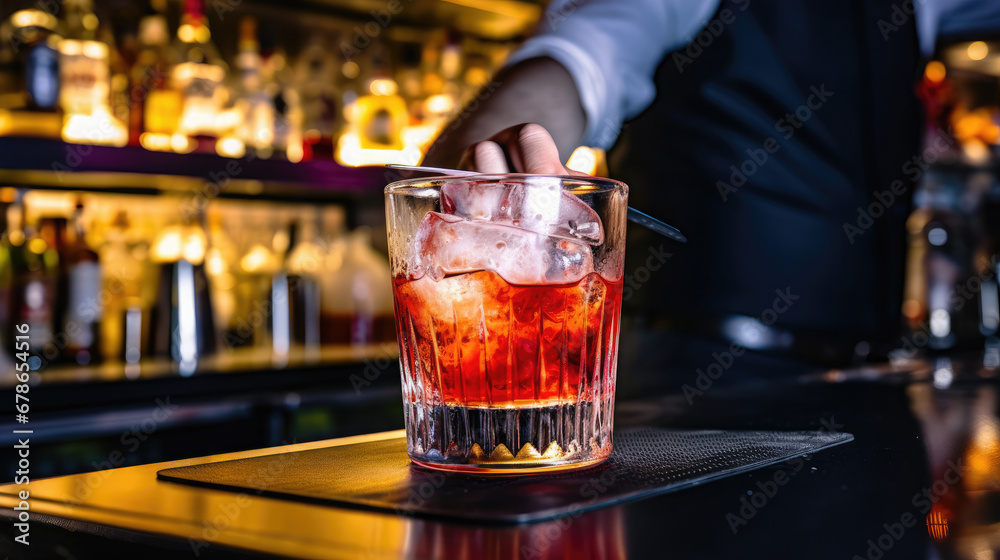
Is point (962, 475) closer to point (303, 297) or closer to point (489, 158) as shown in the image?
point (489, 158)

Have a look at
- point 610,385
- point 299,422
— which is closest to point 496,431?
point 610,385

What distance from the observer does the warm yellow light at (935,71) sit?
3.06 meters

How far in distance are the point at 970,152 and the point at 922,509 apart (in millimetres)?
3201

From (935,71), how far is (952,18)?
6.49 ft

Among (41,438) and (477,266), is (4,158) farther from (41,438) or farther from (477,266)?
(477,266)

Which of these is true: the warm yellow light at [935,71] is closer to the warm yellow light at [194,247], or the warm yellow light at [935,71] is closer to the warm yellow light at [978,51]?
the warm yellow light at [978,51]

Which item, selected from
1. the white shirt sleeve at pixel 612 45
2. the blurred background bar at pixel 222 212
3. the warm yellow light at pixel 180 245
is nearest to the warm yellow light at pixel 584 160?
the blurred background bar at pixel 222 212

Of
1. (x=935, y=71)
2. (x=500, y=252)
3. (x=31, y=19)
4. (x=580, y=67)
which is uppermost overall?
(x=935, y=71)

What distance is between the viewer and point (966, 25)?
1.38 m

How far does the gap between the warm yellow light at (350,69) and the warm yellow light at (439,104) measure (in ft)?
0.65

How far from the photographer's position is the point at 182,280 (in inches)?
74.0

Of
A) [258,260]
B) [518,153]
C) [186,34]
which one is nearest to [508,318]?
[518,153]

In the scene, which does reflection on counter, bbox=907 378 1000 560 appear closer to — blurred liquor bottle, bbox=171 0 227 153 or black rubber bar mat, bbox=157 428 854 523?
black rubber bar mat, bbox=157 428 854 523

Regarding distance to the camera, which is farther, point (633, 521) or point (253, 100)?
point (253, 100)
